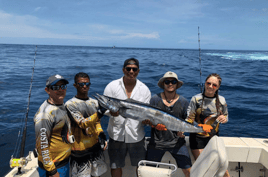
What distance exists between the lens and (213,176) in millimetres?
1772

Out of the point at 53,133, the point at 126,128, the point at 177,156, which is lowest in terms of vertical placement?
the point at 177,156

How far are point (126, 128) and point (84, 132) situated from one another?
73 centimetres

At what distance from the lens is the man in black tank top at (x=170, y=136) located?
10.1 ft

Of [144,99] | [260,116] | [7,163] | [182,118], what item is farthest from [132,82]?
[260,116]

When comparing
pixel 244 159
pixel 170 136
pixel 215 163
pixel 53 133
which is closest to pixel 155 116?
pixel 170 136

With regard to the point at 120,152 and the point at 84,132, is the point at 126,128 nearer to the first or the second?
the point at 120,152

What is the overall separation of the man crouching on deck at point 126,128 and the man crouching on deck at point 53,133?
0.86 metres

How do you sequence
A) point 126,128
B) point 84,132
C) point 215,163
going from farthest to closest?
A: 1. point 126,128
2. point 84,132
3. point 215,163

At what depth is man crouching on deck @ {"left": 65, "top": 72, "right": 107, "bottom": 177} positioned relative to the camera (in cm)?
259

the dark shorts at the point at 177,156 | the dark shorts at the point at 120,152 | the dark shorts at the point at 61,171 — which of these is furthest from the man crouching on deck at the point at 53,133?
the dark shorts at the point at 177,156

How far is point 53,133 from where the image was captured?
232cm

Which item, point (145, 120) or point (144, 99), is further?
point (144, 99)

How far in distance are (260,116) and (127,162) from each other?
28.7ft

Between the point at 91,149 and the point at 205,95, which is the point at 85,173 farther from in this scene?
the point at 205,95
